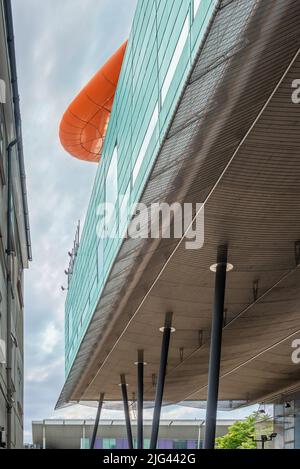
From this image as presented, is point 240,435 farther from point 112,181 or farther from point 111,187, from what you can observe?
point 112,181

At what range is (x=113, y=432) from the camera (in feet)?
245

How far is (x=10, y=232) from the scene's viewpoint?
88.4 ft

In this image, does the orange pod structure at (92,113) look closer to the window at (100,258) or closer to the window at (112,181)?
the window at (112,181)

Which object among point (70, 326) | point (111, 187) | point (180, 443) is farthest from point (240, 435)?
point (111, 187)

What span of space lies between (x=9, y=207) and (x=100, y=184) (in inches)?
158

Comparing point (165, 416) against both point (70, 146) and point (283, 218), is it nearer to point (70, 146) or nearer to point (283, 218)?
point (70, 146)

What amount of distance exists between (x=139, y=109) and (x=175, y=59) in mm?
4438

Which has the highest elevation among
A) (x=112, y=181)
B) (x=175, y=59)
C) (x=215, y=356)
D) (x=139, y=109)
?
(x=139, y=109)

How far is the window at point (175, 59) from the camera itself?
13816 mm

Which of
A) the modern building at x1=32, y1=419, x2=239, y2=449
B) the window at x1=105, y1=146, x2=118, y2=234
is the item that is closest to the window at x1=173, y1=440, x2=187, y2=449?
the modern building at x1=32, y1=419, x2=239, y2=449

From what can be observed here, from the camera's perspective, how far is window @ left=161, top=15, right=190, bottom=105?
13.8 metres

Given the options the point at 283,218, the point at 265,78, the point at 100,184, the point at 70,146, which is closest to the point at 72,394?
the point at 70,146

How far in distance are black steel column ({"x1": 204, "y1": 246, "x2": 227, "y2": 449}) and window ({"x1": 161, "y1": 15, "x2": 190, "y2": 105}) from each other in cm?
479

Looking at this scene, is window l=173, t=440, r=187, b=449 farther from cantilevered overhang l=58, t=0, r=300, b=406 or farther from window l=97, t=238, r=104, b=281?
window l=97, t=238, r=104, b=281
